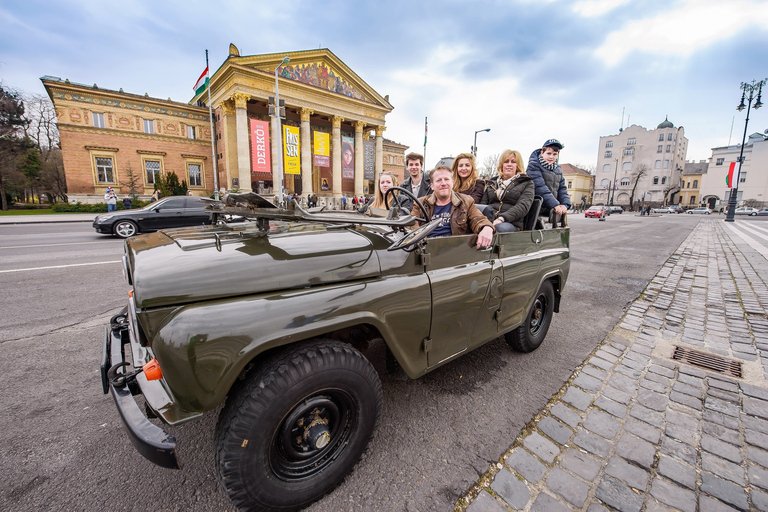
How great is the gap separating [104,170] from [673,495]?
37.2 meters

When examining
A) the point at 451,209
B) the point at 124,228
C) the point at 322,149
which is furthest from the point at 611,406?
the point at 322,149

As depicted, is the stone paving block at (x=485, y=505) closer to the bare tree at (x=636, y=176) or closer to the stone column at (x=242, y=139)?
the stone column at (x=242, y=139)

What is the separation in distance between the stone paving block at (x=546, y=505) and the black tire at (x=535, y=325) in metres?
1.45

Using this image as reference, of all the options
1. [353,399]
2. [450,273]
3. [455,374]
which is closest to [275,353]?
[353,399]

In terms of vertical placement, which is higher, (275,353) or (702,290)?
(275,353)

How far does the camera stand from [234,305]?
1283 mm

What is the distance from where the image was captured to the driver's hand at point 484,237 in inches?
85.4

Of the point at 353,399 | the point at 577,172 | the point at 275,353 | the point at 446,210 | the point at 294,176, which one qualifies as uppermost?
the point at 577,172

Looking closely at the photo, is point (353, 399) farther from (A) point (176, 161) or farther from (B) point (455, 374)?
(A) point (176, 161)

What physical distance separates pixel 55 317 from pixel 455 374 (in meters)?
4.37

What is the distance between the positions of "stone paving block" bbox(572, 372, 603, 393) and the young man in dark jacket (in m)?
2.37

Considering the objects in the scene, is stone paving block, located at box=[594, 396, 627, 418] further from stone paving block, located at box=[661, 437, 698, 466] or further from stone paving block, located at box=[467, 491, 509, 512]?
stone paving block, located at box=[467, 491, 509, 512]

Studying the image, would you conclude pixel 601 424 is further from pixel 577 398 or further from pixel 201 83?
pixel 201 83

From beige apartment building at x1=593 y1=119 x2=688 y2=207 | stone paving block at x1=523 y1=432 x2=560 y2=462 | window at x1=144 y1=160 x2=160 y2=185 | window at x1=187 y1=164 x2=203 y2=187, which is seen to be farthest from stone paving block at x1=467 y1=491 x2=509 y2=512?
beige apartment building at x1=593 y1=119 x2=688 y2=207
